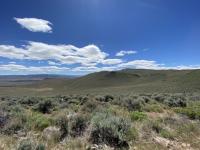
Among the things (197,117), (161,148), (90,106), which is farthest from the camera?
(90,106)

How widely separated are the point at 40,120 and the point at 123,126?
9.40 feet

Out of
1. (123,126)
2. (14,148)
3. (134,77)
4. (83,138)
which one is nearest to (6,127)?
(14,148)

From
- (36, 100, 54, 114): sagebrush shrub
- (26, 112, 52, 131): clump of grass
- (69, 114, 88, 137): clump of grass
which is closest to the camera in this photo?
(69, 114, 88, 137): clump of grass

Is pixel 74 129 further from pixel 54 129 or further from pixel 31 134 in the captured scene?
pixel 31 134

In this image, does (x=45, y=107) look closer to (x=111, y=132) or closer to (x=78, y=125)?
(x=78, y=125)

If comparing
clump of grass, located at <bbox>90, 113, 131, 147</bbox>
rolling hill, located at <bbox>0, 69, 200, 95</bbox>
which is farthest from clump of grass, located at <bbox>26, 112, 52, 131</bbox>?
rolling hill, located at <bbox>0, 69, 200, 95</bbox>

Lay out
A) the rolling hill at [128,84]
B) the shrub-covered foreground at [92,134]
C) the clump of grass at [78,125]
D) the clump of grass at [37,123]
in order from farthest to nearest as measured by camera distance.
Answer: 1. the rolling hill at [128,84]
2. the clump of grass at [37,123]
3. the clump of grass at [78,125]
4. the shrub-covered foreground at [92,134]

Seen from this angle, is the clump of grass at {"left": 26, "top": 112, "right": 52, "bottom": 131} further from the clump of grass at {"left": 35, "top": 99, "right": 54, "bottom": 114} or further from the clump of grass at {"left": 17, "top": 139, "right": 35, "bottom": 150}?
the clump of grass at {"left": 35, "top": 99, "right": 54, "bottom": 114}

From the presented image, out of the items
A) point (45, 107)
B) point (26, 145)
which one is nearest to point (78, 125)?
point (26, 145)

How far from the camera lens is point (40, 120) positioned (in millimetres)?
7410

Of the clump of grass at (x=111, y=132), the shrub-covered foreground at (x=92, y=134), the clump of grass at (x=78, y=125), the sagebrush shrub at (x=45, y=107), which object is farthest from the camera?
the sagebrush shrub at (x=45, y=107)

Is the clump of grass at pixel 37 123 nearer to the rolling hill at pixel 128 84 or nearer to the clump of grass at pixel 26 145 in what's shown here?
the clump of grass at pixel 26 145

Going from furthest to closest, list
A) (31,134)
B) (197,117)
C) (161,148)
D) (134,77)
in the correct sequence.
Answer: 1. (134,77)
2. (197,117)
3. (31,134)
4. (161,148)

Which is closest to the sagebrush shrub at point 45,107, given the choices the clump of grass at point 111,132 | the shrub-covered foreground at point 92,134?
A: the shrub-covered foreground at point 92,134
